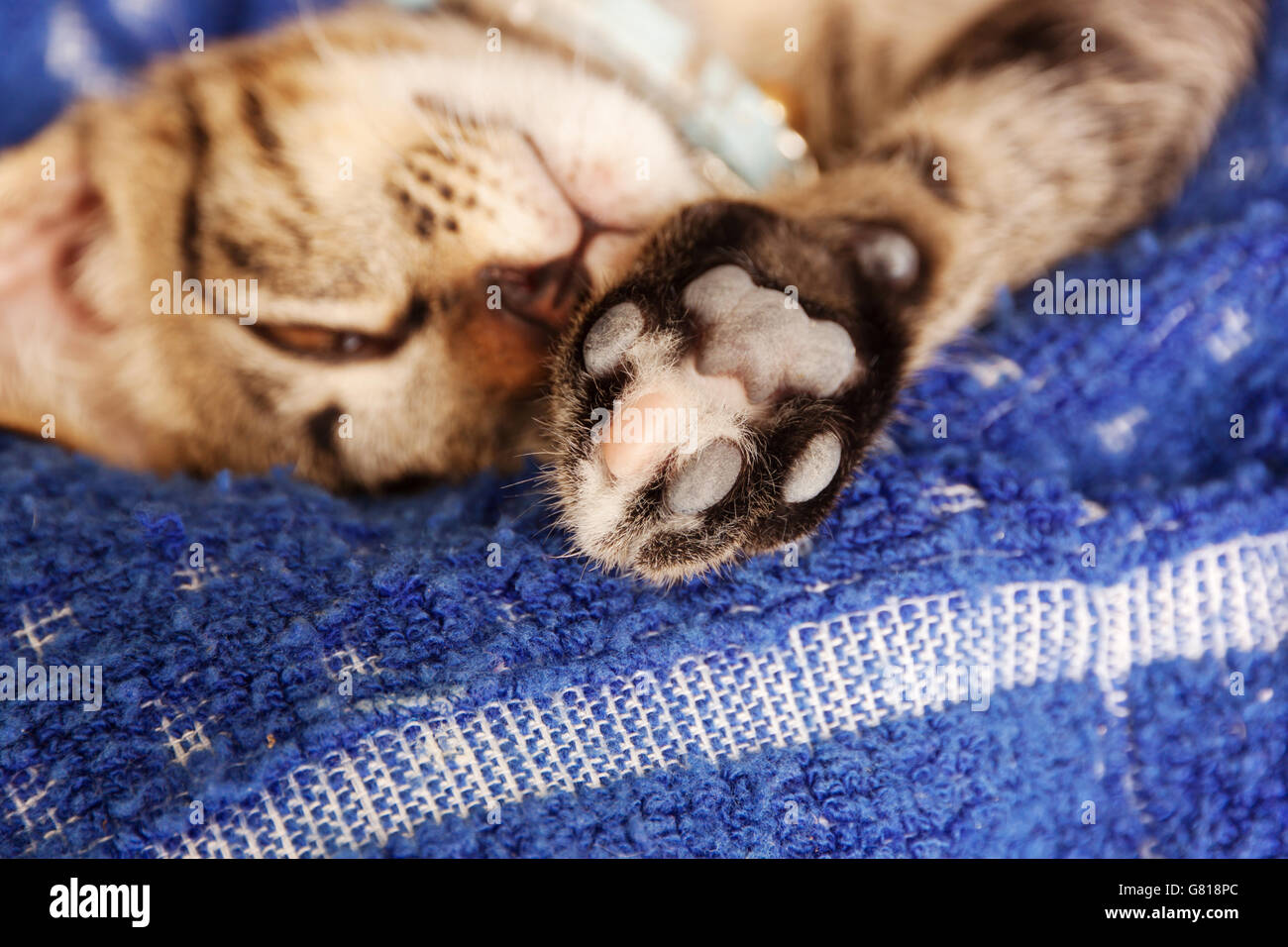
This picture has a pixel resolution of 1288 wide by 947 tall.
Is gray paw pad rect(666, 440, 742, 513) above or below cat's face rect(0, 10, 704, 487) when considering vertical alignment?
below

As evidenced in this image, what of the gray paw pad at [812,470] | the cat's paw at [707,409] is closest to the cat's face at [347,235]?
the cat's paw at [707,409]

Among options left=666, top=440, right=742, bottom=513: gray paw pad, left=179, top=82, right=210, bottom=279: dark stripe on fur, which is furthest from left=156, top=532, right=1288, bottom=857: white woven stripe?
left=179, top=82, right=210, bottom=279: dark stripe on fur

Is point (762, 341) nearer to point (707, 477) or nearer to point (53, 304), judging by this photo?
point (707, 477)

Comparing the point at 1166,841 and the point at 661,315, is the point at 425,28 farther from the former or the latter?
the point at 1166,841

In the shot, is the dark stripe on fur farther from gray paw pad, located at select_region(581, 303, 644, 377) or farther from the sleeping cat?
gray paw pad, located at select_region(581, 303, 644, 377)

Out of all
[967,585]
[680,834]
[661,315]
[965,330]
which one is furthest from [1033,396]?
[680,834]

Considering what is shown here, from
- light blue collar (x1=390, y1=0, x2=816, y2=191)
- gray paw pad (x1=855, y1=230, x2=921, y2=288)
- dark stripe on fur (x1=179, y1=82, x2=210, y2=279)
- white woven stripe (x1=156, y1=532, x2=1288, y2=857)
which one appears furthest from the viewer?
light blue collar (x1=390, y1=0, x2=816, y2=191)

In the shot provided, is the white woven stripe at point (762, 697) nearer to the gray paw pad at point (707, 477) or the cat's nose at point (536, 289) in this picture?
the gray paw pad at point (707, 477)
